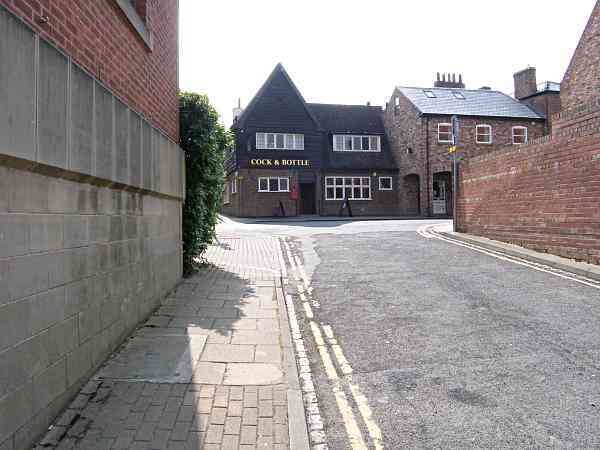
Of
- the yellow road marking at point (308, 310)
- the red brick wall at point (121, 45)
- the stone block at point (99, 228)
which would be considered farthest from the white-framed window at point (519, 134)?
the stone block at point (99, 228)

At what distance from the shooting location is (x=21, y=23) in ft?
9.57

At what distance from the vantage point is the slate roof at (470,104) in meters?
34.9

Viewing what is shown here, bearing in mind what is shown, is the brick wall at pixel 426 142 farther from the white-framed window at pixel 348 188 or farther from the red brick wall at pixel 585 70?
the red brick wall at pixel 585 70

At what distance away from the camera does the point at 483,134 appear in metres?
35.4

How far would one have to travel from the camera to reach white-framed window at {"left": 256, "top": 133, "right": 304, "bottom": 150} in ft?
115

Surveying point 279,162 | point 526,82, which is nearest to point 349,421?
point 279,162

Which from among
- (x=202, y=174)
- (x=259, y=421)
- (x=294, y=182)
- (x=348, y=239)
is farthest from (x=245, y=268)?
(x=294, y=182)

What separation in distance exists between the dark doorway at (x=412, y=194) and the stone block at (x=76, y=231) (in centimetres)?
3375

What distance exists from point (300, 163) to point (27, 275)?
33.2 metres

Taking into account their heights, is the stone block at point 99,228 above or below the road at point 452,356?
above

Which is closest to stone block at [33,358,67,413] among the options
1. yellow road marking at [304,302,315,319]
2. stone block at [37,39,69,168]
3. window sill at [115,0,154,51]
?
stone block at [37,39,69,168]

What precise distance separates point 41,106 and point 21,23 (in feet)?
1.72

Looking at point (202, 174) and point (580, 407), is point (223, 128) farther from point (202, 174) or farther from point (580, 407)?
point (580, 407)

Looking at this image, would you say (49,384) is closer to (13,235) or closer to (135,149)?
(13,235)
